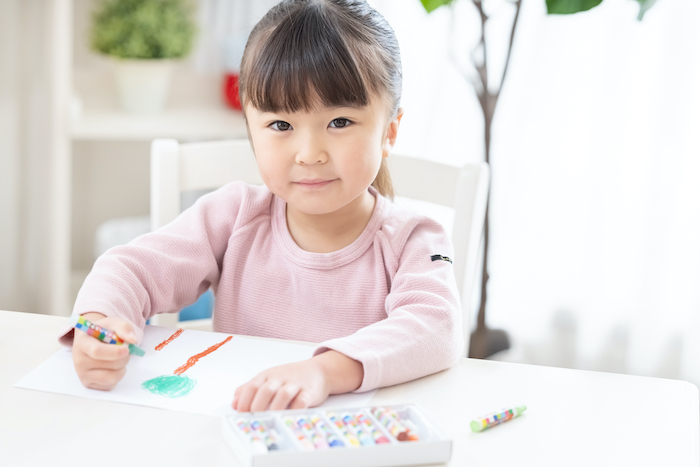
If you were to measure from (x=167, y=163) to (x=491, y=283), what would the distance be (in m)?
1.14

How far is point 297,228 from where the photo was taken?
95 cm

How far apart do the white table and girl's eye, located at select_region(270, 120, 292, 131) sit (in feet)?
1.06

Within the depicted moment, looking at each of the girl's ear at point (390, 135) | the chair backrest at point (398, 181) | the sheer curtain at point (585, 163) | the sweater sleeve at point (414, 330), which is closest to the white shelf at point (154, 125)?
the sheer curtain at point (585, 163)

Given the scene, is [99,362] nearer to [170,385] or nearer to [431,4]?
[170,385]

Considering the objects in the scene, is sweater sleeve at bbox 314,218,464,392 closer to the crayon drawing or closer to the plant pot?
the crayon drawing

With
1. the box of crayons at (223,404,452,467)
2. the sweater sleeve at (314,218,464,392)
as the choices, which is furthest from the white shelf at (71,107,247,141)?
the box of crayons at (223,404,452,467)

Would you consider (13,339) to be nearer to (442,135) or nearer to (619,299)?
(442,135)

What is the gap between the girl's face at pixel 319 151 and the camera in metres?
0.80

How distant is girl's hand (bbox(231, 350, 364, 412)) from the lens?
1.96ft

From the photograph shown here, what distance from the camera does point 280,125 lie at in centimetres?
83

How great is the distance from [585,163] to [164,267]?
1233 millimetres

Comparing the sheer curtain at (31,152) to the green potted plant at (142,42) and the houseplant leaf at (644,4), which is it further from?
the houseplant leaf at (644,4)

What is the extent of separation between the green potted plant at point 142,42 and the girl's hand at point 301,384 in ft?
4.22

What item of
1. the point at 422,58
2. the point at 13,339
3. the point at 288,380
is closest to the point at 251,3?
the point at 422,58
